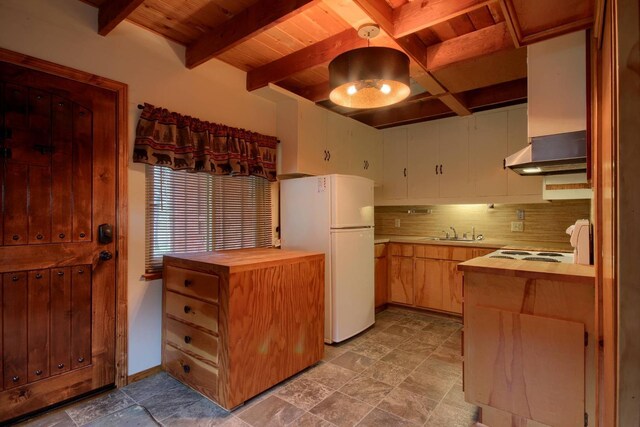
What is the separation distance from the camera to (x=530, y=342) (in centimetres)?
168

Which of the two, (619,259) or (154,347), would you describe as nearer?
(619,259)

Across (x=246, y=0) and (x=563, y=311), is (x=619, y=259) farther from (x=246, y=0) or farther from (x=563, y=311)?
(x=246, y=0)

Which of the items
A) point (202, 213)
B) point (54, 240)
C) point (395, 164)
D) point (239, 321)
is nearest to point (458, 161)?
point (395, 164)

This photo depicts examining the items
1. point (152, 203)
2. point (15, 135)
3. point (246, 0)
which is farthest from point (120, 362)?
point (246, 0)

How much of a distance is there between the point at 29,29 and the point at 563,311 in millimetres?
3386

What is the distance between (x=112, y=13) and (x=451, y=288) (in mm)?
3855

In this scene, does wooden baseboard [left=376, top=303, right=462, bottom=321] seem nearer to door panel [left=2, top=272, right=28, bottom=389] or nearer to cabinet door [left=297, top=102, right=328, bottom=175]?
cabinet door [left=297, top=102, right=328, bottom=175]

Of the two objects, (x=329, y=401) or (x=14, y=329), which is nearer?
(x=14, y=329)

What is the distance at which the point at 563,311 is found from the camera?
163 cm

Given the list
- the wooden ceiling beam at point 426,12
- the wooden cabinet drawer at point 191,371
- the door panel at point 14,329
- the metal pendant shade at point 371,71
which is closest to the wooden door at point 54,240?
the door panel at point 14,329

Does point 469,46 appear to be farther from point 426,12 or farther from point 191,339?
point 191,339

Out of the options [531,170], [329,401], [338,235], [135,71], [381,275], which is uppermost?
[135,71]

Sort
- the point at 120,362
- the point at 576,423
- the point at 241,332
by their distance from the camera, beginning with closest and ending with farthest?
the point at 576,423 → the point at 241,332 → the point at 120,362

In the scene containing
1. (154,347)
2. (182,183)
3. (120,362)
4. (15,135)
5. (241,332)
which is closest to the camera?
(15,135)
